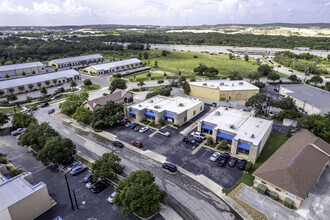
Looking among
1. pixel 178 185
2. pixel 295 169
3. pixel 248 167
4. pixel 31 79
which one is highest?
pixel 31 79

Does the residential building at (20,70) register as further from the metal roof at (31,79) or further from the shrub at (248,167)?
the shrub at (248,167)

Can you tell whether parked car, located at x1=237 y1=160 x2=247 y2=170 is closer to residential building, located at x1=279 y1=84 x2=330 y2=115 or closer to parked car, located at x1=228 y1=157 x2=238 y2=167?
parked car, located at x1=228 y1=157 x2=238 y2=167

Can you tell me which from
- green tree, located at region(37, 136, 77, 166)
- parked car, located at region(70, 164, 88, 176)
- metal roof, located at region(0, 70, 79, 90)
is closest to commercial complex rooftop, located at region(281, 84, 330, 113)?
parked car, located at region(70, 164, 88, 176)

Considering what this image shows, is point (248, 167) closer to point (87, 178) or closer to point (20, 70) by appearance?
point (87, 178)

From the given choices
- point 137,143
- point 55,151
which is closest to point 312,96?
point 137,143

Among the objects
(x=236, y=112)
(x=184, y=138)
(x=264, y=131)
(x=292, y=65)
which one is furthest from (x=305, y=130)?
(x=292, y=65)
